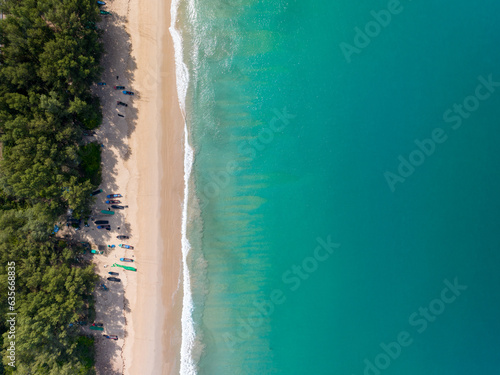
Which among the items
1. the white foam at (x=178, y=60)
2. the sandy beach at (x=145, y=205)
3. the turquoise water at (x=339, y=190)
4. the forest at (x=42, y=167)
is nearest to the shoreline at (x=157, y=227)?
the sandy beach at (x=145, y=205)

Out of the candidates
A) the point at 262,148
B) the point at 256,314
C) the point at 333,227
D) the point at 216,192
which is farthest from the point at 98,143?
the point at 333,227

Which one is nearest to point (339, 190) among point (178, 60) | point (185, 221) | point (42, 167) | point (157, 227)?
point (185, 221)

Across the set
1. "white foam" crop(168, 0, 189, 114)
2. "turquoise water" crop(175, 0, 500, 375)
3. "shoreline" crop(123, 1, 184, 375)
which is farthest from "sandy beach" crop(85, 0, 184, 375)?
"turquoise water" crop(175, 0, 500, 375)

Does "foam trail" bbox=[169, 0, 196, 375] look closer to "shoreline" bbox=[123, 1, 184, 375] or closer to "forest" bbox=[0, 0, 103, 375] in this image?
"shoreline" bbox=[123, 1, 184, 375]

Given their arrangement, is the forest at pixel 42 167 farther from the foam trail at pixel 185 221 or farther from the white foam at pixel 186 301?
the white foam at pixel 186 301

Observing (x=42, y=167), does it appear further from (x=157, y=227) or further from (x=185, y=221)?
(x=185, y=221)

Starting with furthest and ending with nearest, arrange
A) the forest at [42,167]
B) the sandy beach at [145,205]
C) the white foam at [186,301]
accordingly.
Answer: the white foam at [186,301] < the sandy beach at [145,205] < the forest at [42,167]
